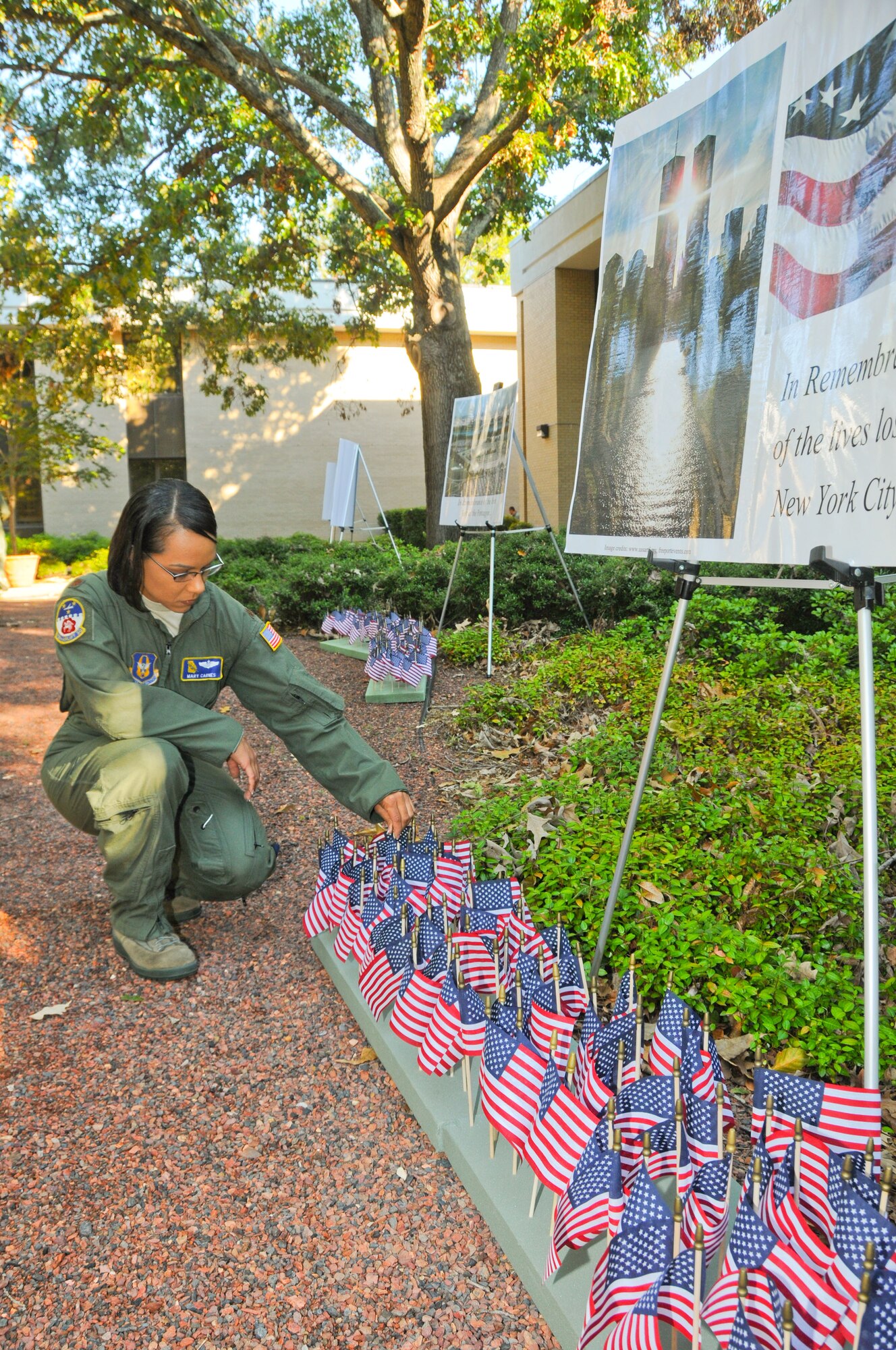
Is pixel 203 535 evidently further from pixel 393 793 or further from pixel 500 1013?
pixel 500 1013

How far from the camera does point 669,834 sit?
3.71 m

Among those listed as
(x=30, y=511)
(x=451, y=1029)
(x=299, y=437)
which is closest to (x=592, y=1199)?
(x=451, y=1029)

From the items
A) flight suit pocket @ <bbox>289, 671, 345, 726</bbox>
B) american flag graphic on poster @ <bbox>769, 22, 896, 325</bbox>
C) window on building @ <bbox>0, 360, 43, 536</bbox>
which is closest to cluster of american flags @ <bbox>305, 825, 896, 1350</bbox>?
flight suit pocket @ <bbox>289, 671, 345, 726</bbox>

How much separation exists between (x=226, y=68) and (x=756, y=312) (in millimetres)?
11101

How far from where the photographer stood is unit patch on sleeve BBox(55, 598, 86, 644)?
3.23 m

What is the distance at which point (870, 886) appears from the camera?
1.83m

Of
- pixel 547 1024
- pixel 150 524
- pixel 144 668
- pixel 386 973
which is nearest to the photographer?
pixel 547 1024

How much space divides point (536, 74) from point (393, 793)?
9255mm

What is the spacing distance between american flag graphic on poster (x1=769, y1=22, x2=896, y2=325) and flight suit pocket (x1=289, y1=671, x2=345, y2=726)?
194 centimetres

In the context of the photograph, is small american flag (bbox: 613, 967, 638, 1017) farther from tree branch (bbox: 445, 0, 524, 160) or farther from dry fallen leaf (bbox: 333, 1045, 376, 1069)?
tree branch (bbox: 445, 0, 524, 160)

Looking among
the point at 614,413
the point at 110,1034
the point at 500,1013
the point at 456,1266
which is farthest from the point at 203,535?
the point at 456,1266

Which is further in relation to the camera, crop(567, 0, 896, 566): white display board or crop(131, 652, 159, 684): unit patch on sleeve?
crop(131, 652, 159, 684): unit patch on sleeve

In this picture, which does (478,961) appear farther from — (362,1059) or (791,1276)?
(791,1276)

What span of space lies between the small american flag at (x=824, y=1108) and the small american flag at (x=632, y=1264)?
331 millimetres
